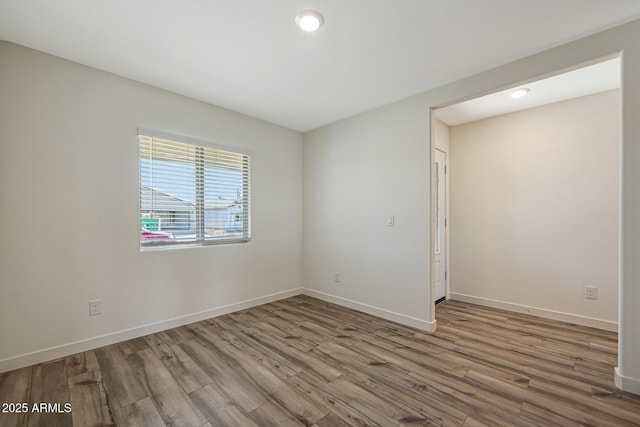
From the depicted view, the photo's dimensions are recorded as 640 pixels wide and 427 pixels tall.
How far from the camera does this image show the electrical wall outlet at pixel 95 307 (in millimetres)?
2422

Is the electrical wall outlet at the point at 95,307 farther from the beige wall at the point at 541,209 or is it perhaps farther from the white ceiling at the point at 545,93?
the beige wall at the point at 541,209

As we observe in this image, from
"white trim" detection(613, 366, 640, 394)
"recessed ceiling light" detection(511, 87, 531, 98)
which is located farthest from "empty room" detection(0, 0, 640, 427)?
"recessed ceiling light" detection(511, 87, 531, 98)

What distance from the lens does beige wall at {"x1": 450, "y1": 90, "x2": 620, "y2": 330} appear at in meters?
2.90

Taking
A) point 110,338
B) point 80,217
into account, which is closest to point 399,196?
point 80,217

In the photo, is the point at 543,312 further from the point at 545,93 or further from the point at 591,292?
the point at 545,93

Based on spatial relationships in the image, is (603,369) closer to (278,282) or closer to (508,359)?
(508,359)

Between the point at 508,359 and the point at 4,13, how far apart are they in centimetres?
452

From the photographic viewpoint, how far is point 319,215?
408 cm

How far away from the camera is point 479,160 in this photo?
148 inches

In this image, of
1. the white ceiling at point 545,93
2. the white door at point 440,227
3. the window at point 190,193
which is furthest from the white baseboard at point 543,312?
the window at point 190,193

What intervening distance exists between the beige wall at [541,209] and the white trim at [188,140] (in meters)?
3.11

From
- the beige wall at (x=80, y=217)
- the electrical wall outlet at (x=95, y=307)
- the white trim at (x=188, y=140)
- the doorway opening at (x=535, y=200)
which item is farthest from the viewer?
the doorway opening at (x=535, y=200)

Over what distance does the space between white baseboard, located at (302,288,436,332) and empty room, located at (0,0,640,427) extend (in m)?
0.04

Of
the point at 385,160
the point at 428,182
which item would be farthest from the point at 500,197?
the point at 385,160
